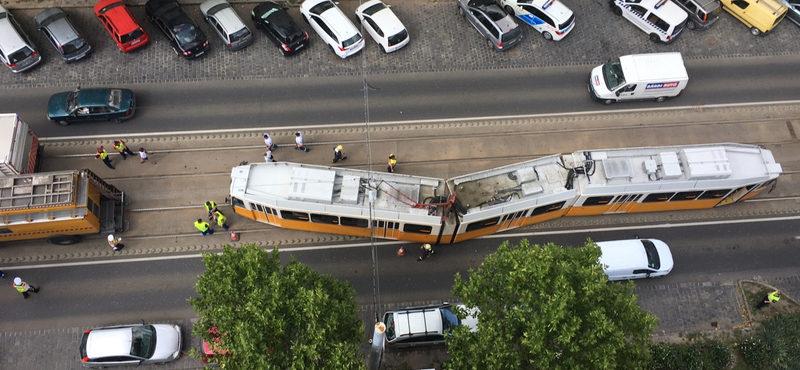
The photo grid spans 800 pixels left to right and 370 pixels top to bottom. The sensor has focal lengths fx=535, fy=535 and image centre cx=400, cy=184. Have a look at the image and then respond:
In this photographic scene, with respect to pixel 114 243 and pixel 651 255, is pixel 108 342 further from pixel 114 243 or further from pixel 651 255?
pixel 651 255

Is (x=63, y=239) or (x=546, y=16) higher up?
(x=546, y=16)

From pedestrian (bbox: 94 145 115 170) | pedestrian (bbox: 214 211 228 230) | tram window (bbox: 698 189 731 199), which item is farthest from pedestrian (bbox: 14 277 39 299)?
tram window (bbox: 698 189 731 199)

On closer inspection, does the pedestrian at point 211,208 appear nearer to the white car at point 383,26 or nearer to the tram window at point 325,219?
the tram window at point 325,219

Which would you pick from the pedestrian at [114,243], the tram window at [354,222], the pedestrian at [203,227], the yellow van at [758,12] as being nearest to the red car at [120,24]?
the pedestrian at [114,243]

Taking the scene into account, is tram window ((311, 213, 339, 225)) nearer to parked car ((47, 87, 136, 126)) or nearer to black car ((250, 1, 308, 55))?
black car ((250, 1, 308, 55))

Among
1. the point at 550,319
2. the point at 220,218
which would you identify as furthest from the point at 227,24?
the point at 550,319

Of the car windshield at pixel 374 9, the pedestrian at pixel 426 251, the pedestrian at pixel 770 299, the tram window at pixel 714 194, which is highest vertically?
the car windshield at pixel 374 9
